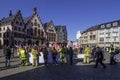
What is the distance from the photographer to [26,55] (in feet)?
68.0

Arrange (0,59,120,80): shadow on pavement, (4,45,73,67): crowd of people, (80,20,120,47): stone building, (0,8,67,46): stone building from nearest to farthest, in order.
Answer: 1. (0,59,120,80): shadow on pavement
2. (4,45,73,67): crowd of people
3. (0,8,67,46): stone building
4. (80,20,120,47): stone building

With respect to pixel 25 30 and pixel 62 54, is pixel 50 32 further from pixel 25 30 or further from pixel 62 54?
pixel 62 54

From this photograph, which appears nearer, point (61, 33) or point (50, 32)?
point (50, 32)

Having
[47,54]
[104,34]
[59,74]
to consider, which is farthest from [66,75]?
[104,34]

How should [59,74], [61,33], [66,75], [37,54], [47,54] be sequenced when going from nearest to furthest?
[66,75] < [59,74] < [37,54] < [47,54] < [61,33]

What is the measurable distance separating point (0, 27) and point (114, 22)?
50126 mm

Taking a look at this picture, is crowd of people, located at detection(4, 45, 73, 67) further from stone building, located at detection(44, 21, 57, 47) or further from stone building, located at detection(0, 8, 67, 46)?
stone building, located at detection(44, 21, 57, 47)

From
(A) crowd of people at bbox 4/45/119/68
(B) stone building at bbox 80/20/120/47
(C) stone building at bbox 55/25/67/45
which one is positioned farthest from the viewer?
(C) stone building at bbox 55/25/67/45

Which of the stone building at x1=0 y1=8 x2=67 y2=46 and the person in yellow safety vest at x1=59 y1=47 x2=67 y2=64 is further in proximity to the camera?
the stone building at x1=0 y1=8 x2=67 y2=46

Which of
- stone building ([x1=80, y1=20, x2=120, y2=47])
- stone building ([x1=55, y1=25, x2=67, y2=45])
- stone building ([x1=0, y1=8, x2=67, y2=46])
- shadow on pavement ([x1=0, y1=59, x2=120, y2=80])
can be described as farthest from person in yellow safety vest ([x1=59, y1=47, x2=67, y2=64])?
stone building ([x1=80, y1=20, x2=120, y2=47])

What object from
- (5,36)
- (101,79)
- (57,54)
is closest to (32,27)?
(5,36)

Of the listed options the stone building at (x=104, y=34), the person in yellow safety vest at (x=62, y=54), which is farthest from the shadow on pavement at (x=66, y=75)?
the stone building at (x=104, y=34)

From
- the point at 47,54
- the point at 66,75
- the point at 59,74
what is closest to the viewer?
the point at 66,75

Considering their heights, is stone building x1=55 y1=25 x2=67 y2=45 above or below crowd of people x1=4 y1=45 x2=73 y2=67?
above
